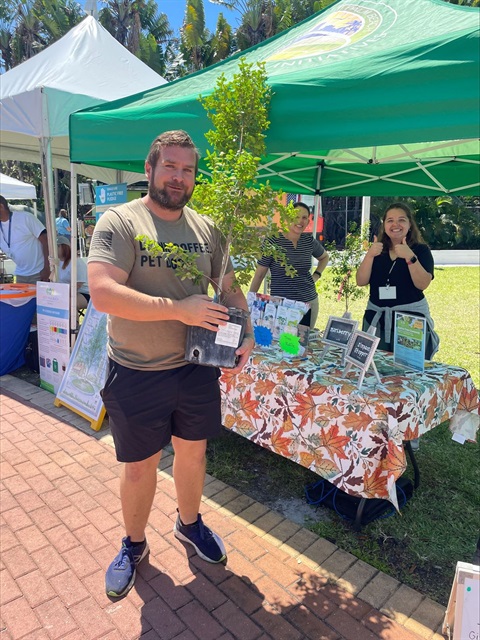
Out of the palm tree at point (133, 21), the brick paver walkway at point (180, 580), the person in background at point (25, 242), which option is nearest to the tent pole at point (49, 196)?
the person in background at point (25, 242)

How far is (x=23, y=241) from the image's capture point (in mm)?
5164

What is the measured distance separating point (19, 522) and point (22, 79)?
172 inches

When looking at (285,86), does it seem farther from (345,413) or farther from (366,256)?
(345,413)

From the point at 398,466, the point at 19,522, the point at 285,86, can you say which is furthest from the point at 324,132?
the point at 19,522

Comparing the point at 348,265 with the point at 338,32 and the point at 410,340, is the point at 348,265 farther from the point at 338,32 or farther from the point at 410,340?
the point at 338,32

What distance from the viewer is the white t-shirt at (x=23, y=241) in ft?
16.8

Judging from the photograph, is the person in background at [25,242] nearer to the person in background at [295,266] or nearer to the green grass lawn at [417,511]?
the person in background at [295,266]

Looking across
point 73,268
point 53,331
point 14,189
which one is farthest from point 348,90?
point 14,189

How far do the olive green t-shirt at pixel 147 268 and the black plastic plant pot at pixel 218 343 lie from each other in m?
0.11

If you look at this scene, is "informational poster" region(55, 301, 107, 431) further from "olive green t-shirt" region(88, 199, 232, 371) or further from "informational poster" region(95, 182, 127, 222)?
"olive green t-shirt" region(88, 199, 232, 371)

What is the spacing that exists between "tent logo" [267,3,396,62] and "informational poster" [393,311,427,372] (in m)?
1.47

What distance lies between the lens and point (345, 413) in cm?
236

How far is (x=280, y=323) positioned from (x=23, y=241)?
3.65 m

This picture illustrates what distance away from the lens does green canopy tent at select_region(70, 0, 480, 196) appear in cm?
181
